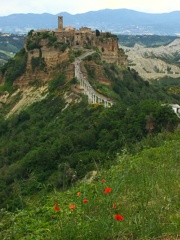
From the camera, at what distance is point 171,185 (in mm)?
7562

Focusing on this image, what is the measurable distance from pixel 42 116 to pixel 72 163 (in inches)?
712

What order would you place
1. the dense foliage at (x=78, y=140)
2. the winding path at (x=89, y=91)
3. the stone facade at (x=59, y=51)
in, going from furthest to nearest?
the stone facade at (x=59, y=51)
the winding path at (x=89, y=91)
the dense foliage at (x=78, y=140)

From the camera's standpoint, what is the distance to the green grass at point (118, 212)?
5.97 meters

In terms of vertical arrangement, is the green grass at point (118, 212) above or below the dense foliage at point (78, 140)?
above

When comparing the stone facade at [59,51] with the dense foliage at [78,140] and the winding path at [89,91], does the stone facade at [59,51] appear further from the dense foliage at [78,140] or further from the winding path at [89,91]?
the dense foliage at [78,140]

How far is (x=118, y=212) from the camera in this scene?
6918 millimetres

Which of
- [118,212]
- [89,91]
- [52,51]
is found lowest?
[89,91]

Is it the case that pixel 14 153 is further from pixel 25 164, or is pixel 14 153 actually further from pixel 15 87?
pixel 15 87

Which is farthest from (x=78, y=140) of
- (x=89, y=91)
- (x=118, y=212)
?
(x=118, y=212)

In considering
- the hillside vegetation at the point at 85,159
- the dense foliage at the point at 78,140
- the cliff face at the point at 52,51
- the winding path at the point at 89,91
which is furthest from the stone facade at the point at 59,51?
the dense foliage at the point at 78,140

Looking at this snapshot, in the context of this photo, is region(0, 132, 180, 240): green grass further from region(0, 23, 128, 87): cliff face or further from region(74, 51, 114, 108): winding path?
region(0, 23, 128, 87): cliff face

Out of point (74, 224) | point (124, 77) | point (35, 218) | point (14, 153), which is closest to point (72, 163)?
point (14, 153)

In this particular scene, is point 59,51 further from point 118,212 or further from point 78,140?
point 118,212

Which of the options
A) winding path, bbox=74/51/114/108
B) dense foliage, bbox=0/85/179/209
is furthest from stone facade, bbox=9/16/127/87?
dense foliage, bbox=0/85/179/209
